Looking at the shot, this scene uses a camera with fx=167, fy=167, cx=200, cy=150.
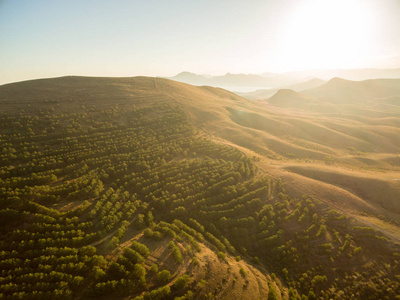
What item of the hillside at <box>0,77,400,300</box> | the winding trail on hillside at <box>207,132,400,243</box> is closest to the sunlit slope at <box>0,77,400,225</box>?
the winding trail on hillside at <box>207,132,400,243</box>

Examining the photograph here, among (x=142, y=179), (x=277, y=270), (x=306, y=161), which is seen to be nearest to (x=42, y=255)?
(x=142, y=179)

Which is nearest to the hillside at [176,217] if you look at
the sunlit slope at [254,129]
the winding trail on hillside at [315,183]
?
the winding trail on hillside at [315,183]

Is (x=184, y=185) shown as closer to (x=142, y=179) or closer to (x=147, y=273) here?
(x=142, y=179)

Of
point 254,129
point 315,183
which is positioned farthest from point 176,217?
point 254,129

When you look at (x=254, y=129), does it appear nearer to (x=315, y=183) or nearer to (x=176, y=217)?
(x=315, y=183)

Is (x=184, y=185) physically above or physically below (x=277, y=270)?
above

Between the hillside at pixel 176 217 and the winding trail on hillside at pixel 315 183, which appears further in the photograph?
the winding trail on hillside at pixel 315 183

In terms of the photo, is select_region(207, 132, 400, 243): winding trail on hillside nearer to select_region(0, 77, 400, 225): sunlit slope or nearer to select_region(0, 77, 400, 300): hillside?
select_region(0, 77, 400, 300): hillside

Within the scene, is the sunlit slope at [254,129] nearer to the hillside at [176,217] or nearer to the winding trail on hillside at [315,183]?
the winding trail on hillside at [315,183]
